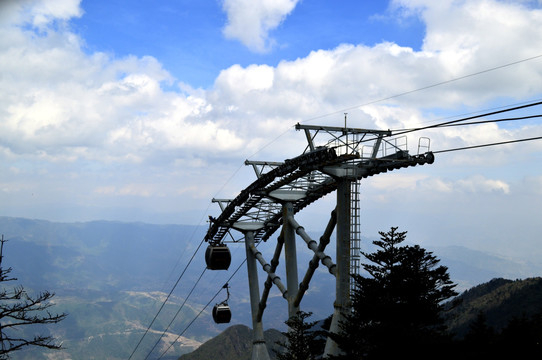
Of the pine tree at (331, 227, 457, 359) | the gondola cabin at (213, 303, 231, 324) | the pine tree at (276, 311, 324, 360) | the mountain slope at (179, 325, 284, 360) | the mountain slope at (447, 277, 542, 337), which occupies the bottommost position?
the mountain slope at (179, 325, 284, 360)

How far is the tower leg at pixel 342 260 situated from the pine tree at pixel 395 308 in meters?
0.42

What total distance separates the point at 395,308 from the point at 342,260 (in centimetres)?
314

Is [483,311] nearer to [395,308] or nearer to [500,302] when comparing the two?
[500,302]

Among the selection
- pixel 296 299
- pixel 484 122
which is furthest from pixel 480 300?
pixel 484 122

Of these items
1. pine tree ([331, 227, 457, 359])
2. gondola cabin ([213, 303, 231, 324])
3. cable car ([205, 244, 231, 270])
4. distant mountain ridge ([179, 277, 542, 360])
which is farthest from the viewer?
distant mountain ridge ([179, 277, 542, 360])

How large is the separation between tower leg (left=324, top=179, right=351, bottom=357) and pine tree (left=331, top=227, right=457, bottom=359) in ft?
1.37

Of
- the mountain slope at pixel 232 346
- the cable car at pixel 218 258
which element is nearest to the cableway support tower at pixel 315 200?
the cable car at pixel 218 258

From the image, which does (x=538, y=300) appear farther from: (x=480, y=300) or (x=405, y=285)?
(x=405, y=285)

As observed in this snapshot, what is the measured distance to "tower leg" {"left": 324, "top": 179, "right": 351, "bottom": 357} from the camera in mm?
23500

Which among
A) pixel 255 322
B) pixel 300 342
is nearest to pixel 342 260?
pixel 300 342

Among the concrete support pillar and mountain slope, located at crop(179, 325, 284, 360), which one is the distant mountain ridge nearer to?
mountain slope, located at crop(179, 325, 284, 360)

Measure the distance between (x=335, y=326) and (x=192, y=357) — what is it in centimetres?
9939

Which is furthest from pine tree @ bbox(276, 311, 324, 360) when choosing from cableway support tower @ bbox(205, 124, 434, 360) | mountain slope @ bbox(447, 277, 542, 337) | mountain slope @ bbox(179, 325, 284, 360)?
mountain slope @ bbox(179, 325, 284, 360)

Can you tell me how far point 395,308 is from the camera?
73.4 feet
